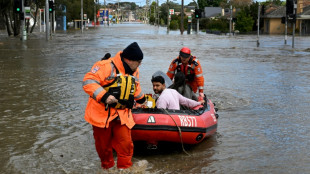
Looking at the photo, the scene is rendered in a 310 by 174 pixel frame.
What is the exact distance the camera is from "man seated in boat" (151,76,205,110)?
7621 millimetres

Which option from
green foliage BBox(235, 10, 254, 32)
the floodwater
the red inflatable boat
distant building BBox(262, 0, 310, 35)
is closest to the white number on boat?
the red inflatable boat

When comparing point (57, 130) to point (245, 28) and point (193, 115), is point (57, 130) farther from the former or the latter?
point (245, 28)

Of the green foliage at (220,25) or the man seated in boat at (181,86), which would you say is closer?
the man seated in boat at (181,86)

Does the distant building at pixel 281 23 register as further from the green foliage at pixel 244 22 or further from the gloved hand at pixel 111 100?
the gloved hand at pixel 111 100

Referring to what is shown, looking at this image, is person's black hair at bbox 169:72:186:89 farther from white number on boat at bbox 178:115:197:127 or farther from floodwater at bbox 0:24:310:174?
white number on boat at bbox 178:115:197:127

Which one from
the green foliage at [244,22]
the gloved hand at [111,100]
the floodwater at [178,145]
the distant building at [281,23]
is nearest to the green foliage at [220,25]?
the green foliage at [244,22]

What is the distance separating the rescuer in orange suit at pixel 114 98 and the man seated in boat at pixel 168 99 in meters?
1.93

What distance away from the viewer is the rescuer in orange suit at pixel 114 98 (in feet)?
17.6

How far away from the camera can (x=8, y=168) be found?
6688 mm

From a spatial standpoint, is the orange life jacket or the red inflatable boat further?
the red inflatable boat

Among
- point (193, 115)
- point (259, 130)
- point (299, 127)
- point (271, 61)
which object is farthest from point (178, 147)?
point (271, 61)

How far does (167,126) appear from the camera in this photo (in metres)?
6.87

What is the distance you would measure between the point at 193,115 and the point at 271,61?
18097 mm

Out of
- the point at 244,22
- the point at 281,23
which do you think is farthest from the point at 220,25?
the point at 281,23
